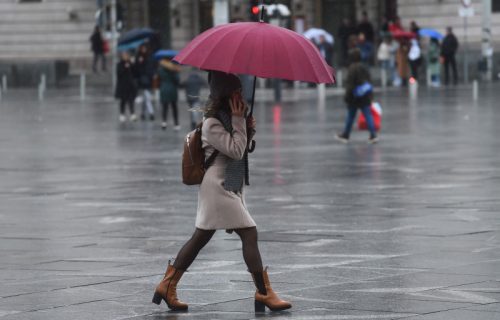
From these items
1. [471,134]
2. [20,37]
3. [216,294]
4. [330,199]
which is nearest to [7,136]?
[471,134]

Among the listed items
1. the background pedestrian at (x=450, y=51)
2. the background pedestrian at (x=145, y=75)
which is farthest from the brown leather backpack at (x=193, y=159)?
the background pedestrian at (x=450, y=51)

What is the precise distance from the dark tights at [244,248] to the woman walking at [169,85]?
2011 cm

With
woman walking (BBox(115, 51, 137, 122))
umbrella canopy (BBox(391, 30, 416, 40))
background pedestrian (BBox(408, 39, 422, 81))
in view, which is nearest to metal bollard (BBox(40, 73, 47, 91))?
umbrella canopy (BBox(391, 30, 416, 40))

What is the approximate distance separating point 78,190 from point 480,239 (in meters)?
6.44

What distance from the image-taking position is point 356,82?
82.4 ft

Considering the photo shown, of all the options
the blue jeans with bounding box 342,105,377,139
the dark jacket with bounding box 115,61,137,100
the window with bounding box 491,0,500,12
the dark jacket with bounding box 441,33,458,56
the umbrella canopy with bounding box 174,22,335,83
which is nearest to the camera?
the umbrella canopy with bounding box 174,22,335,83

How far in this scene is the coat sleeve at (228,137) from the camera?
918 cm

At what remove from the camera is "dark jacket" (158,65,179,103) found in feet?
97.2

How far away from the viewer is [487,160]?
20.6 m

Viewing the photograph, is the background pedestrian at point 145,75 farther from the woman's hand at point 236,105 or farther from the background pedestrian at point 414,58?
the woman's hand at point 236,105

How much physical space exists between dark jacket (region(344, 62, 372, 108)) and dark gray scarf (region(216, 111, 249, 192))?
15682 mm

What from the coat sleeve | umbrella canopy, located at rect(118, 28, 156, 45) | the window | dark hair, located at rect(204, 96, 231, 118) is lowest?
umbrella canopy, located at rect(118, 28, 156, 45)

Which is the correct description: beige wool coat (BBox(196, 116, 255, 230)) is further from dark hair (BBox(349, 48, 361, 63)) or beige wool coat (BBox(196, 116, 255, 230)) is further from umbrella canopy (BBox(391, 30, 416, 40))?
umbrella canopy (BBox(391, 30, 416, 40))

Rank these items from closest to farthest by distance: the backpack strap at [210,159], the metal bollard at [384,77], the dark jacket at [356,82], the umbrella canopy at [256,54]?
the umbrella canopy at [256,54]
the backpack strap at [210,159]
the dark jacket at [356,82]
the metal bollard at [384,77]
